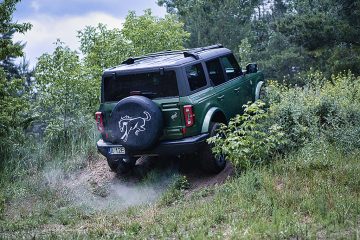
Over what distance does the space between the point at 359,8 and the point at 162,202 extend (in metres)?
14.2

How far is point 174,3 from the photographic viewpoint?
3988cm

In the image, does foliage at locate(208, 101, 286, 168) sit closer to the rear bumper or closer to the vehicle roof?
the rear bumper

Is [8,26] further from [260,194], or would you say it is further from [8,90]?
[260,194]

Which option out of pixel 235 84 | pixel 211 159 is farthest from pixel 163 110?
pixel 235 84

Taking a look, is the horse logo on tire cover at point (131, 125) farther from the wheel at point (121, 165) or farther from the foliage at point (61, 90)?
the foliage at point (61, 90)

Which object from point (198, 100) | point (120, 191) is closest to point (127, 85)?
point (198, 100)

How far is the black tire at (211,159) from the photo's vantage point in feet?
27.0

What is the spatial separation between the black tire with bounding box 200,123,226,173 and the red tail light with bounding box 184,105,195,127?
533mm

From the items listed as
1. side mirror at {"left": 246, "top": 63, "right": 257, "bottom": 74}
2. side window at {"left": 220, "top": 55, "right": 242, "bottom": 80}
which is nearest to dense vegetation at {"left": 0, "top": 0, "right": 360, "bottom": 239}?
side mirror at {"left": 246, "top": 63, "right": 257, "bottom": 74}

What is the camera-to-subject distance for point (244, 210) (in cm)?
589

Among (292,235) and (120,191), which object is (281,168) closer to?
(292,235)

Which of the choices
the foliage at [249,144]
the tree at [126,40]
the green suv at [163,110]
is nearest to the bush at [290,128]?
the foliage at [249,144]

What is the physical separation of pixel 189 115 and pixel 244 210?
2422 millimetres

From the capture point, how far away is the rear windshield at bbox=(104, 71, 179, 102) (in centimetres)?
801
